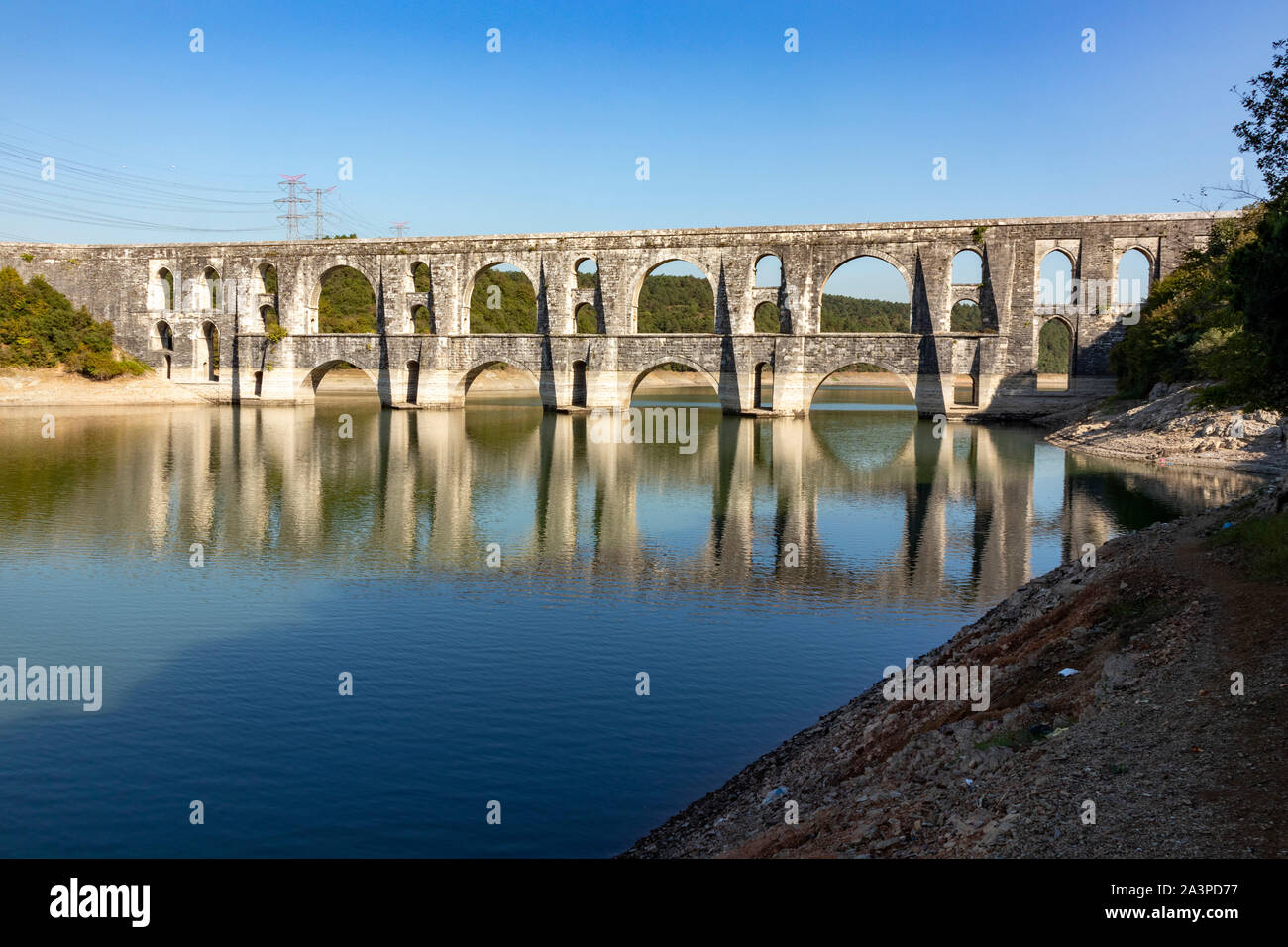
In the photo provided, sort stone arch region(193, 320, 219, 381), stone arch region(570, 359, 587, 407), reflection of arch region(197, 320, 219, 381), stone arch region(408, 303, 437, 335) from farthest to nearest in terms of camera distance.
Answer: reflection of arch region(197, 320, 219, 381) < stone arch region(193, 320, 219, 381) < stone arch region(408, 303, 437, 335) < stone arch region(570, 359, 587, 407)

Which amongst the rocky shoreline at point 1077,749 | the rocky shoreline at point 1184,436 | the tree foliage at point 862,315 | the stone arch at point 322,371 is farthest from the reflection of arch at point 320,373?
the tree foliage at point 862,315

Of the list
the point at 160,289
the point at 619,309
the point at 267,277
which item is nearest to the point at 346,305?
the point at 267,277

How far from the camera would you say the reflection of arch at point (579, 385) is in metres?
55.8

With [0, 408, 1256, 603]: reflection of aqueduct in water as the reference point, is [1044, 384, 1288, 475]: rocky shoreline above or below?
above

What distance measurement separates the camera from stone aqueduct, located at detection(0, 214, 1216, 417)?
49.2m

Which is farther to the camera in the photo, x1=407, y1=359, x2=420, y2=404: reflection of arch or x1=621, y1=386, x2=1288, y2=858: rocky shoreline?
x1=407, y1=359, x2=420, y2=404: reflection of arch

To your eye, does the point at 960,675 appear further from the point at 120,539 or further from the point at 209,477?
the point at 209,477

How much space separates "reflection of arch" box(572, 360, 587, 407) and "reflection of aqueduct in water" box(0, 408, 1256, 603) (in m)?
11.3

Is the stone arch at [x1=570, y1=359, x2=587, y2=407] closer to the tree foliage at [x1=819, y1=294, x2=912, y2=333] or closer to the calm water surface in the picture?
the calm water surface

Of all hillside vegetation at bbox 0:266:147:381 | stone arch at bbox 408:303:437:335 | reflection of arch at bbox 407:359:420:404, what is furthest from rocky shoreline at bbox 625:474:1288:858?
hillside vegetation at bbox 0:266:147:381

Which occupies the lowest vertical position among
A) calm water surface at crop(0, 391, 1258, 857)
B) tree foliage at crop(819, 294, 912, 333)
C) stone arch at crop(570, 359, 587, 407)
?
calm water surface at crop(0, 391, 1258, 857)
